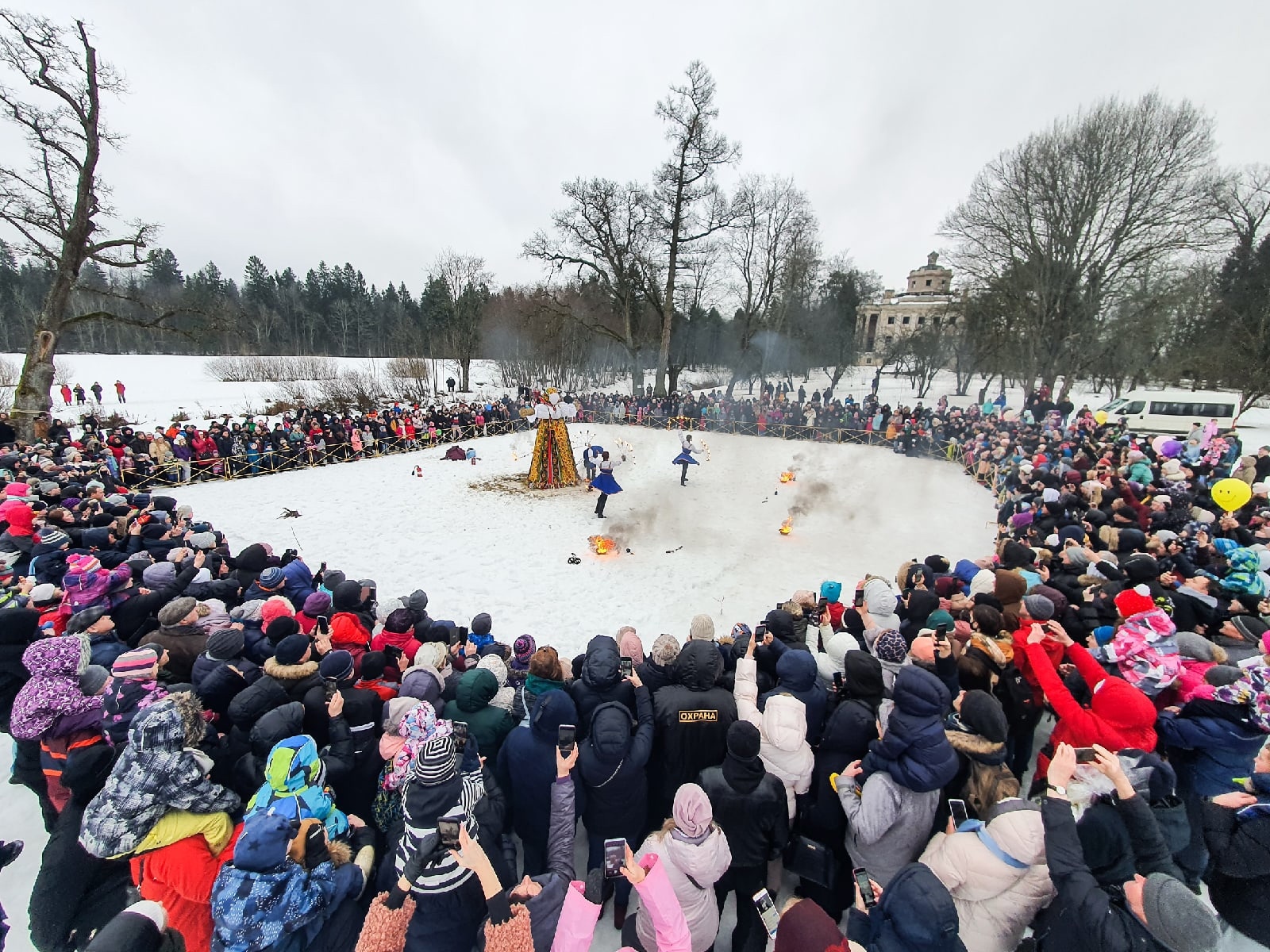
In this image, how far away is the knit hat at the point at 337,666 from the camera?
3.62 meters

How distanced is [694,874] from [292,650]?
9.73 ft

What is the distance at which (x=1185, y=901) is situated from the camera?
1.68 metres

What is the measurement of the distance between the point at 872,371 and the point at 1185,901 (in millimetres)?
63033

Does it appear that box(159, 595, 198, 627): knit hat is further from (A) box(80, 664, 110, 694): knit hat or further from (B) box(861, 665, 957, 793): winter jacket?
(B) box(861, 665, 957, 793): winter jacket

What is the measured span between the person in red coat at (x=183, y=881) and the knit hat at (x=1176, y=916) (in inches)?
152

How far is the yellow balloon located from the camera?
23.8 feet

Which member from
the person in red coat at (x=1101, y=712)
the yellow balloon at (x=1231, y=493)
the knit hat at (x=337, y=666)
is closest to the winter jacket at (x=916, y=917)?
the person in red coat at (x=1101, y=712)

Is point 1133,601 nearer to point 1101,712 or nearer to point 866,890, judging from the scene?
point 1101,712

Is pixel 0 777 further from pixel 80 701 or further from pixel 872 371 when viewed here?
pixel 872 371

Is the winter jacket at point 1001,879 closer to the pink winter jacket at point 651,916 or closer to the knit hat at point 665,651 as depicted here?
the pink winter jacket at point 651,916

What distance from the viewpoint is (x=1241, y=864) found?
2.23 m

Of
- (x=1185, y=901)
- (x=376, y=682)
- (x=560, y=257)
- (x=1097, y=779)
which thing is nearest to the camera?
(x=1185, y=901)

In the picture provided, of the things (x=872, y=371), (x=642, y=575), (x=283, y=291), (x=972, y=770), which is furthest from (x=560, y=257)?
(x=283, y=291)

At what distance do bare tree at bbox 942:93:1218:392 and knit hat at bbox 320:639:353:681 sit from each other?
29.7m
